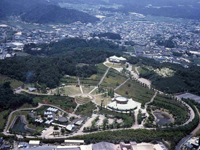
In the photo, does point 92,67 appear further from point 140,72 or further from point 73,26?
point 73,26

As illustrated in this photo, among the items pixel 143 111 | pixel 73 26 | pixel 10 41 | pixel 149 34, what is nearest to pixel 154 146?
pixel 143 111

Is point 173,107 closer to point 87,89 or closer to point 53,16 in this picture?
point 87,89

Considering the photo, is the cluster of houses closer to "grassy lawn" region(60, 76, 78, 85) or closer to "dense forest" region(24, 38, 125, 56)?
"grassy lawn" region(60, 76, 78, 85)

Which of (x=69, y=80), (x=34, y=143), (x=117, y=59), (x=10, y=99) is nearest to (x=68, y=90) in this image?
(x=69, y=80)

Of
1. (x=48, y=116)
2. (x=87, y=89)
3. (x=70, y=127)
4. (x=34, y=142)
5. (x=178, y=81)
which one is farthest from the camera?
(x=178, y=81)

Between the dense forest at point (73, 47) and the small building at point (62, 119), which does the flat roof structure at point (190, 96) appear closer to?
the small building at point (62, 119)

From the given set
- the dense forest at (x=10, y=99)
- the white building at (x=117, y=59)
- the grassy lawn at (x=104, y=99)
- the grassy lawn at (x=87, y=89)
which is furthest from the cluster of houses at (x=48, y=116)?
the white building at (x=117, y=59)
